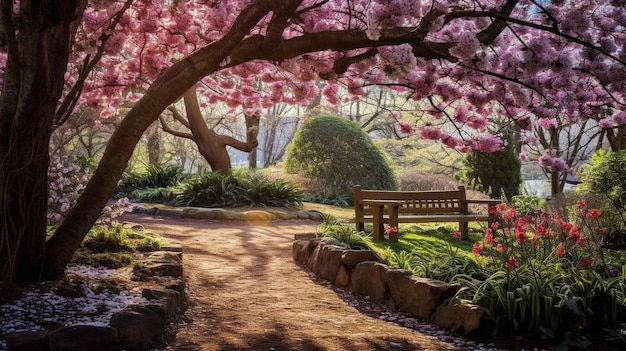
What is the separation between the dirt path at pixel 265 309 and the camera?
13.3 feet

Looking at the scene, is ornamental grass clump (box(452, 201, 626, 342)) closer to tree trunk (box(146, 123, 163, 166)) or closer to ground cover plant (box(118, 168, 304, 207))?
ground cover plant (box(118, 168, 304, 207))

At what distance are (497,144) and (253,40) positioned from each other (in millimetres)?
3711

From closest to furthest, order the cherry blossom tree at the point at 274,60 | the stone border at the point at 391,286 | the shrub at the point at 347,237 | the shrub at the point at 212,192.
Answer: the cherry blossom tree at the point at 274,60 → the stone border at the point at 391,286 → the shrub at the point at 347,237 → the shrub at the point at 212,192

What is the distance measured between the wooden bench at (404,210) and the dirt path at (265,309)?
1.24 m

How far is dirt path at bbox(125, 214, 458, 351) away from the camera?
4.05m

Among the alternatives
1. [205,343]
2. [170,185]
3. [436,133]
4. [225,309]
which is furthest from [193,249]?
[170,185]

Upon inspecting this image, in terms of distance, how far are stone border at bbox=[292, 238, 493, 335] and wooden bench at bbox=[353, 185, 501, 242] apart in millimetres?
1325

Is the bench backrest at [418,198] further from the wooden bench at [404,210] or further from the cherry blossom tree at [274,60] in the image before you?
the cherry blossom tree at [274,60]

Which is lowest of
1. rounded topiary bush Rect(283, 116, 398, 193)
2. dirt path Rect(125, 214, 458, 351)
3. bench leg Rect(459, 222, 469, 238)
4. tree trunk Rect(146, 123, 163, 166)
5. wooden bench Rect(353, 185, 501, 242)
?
dirt path Rect(125, 214, 458, 351)

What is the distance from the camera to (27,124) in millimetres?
4273

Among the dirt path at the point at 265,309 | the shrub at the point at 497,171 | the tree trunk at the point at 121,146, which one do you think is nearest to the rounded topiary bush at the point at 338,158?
the shrub at the point at 497,171

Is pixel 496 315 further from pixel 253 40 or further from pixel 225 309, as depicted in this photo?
pixel 253 40

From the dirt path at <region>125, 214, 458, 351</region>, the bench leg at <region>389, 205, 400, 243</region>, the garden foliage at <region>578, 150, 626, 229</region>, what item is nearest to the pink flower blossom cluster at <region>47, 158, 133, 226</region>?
the dirt path at <region>125, 214, 458, 351</region>

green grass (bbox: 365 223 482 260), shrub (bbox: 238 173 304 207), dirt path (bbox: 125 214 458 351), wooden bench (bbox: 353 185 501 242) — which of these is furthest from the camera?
shrub (bbox: 238 173 304 207)
